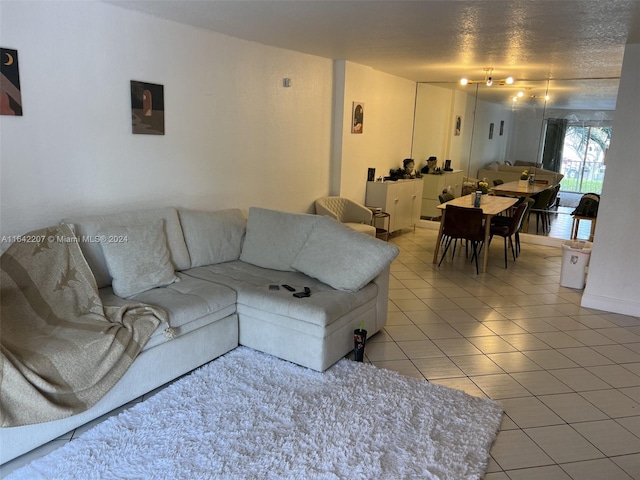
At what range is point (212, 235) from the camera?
377cm

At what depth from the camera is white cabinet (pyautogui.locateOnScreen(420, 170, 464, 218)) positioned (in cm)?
765

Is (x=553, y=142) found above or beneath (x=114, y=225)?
above

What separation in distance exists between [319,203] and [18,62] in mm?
3376

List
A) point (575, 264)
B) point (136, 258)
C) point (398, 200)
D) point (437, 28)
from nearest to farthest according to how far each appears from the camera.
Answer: point (136, 258), point (437, 28), point (575, 264), point (398, 200)

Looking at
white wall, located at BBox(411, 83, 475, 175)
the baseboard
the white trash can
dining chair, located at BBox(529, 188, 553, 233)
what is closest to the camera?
the baseboard

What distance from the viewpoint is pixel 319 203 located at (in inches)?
220

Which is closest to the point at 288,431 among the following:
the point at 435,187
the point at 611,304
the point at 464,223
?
the point at 611,304

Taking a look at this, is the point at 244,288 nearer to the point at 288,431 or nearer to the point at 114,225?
the point at 114,225

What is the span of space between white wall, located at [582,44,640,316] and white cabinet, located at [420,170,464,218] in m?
3.48

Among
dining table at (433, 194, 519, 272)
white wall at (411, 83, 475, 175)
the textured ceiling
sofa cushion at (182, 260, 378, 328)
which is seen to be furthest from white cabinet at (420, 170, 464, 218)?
sofa cushion at (182, 260, 378, 328)

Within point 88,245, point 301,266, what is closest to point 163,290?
point 88,245

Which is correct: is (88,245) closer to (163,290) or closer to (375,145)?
(163,290)

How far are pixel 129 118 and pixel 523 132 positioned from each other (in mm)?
5879

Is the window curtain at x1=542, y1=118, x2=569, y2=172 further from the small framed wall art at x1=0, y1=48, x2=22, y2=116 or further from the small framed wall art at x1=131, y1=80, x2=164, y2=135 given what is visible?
the small framed wall art at x1=0, y1=48, x2=22, y2=116
